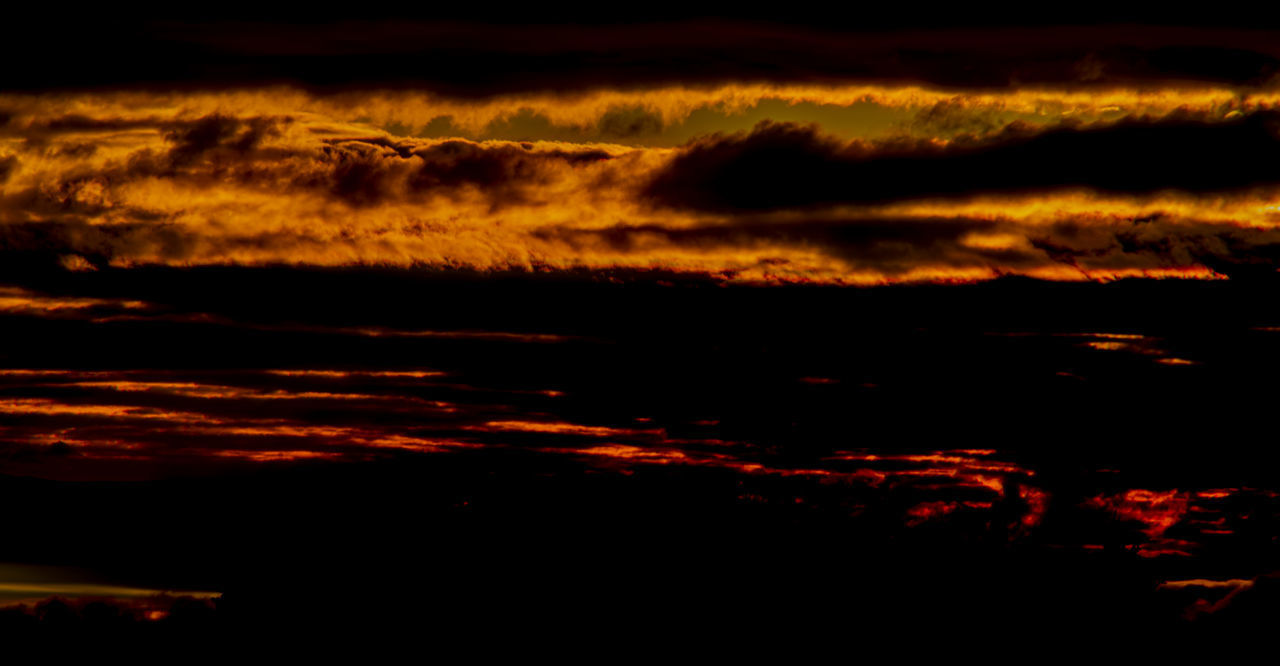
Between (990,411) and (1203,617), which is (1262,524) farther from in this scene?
(1203,617)

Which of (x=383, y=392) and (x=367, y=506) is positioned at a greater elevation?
(x=383, y=392)

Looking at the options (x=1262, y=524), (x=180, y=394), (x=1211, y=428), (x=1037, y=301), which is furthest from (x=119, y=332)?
(x=1262, y=524)

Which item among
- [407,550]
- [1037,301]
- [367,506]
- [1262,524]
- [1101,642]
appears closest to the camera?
[1037,301]

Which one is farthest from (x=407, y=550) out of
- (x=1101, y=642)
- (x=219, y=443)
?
(x=1101, y=642)

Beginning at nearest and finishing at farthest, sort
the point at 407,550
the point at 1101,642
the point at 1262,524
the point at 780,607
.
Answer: the point at 1262,524, the point at 407,550, the point at 780,607, the point at 1101,642

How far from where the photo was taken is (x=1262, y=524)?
19.3 meters

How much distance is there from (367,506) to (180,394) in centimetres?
842

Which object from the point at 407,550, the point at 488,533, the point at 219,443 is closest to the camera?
the point at 219,443

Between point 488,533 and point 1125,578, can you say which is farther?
point 488,533

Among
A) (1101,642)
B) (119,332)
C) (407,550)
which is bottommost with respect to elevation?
(1101,642)

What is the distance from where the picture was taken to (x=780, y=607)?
170ft

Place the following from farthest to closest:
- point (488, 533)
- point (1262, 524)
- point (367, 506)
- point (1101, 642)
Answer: point (1101, 642)
point (488, 533)
point (367, 506)
point (1262, 524)

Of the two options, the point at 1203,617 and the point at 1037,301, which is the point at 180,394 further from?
the point at 1203,617

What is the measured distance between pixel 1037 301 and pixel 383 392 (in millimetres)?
9867
